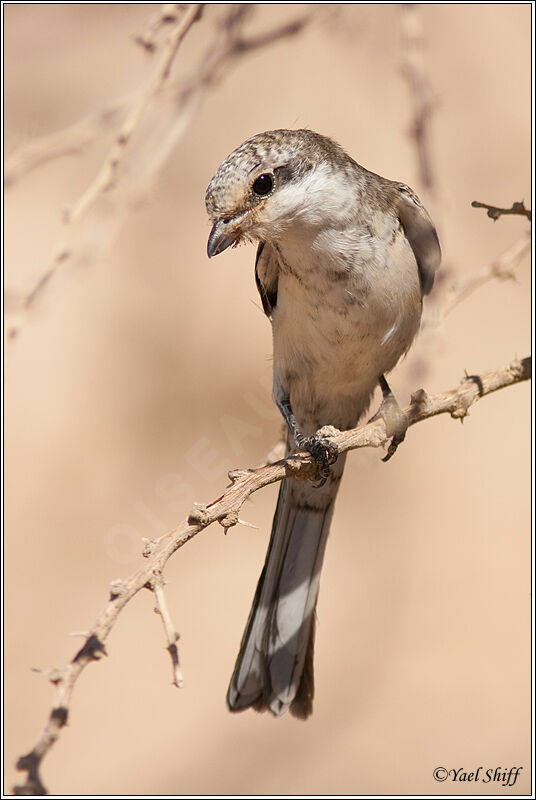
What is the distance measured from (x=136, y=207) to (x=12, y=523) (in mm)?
2089

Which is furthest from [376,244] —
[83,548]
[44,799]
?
[83,548]

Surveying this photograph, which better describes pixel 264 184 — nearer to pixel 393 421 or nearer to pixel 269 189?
pixel 269 189

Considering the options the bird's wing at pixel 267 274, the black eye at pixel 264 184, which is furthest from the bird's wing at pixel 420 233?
the black eye at pixel 264 184

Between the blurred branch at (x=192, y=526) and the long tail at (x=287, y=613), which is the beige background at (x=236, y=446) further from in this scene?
the blurred branch at (x=192, y=526)

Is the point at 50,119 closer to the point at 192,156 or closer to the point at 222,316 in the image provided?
the point at 192,156

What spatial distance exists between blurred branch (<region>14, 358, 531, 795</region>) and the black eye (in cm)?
68

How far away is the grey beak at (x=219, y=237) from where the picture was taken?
7.16 feet

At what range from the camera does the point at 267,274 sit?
114 inches

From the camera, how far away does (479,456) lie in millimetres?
4691

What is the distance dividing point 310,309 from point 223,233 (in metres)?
0.48

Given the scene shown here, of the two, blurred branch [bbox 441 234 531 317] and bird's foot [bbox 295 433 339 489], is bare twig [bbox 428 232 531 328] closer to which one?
blurred branch [bbox 441 234 531 317]

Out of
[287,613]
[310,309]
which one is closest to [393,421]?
[310,309]

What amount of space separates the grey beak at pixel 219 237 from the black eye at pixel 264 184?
0.14 meters

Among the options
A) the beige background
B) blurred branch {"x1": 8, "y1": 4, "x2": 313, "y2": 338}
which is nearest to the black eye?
blurred branch {"x1": 8, "y1": 4, "x2": 313, "y2": 338}
